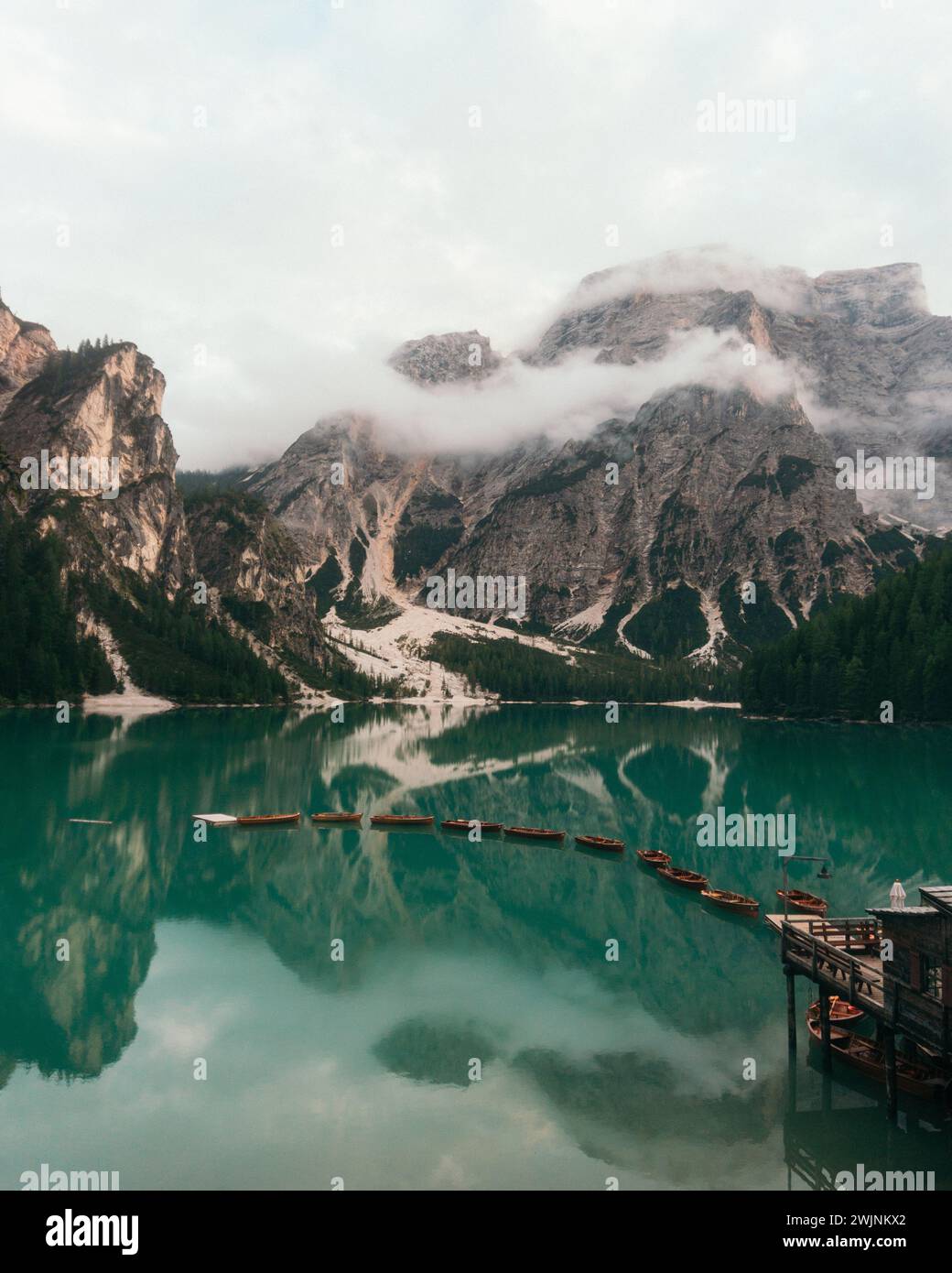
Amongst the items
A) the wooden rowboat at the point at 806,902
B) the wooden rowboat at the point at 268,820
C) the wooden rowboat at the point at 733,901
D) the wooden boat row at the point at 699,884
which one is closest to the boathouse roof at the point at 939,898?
the wooden rowboat at the point at 806,902

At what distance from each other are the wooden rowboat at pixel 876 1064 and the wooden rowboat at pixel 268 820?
186 feet

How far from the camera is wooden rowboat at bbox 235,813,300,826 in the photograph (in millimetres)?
79150

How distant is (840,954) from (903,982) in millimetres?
3268

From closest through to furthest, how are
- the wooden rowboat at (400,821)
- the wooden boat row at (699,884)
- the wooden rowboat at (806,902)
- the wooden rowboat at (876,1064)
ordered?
the wooden rowboat at (876,1064), the wooden rowboat at (806,902), the wooden boat row at (699,884), the wooden rowboat at (400,821)

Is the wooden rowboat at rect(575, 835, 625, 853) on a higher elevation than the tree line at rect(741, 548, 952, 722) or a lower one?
lower

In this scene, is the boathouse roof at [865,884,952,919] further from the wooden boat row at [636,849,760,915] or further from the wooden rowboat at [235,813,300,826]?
the wooden rowboat at [235,813,300,826]

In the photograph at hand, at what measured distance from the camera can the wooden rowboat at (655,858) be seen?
6400 centimetres

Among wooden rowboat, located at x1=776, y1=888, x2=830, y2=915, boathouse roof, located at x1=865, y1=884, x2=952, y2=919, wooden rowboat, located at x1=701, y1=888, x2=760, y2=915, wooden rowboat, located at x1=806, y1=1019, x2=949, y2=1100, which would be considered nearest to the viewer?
boathouse roof, located at x1=865, y1=884, x2=952, y2=919

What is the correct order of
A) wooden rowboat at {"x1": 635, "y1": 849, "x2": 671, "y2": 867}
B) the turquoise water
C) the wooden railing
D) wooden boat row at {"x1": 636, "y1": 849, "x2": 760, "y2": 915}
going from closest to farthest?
the turquoise water → the wooden railing → wooden boat row at {"x1": 636, "y1": 849, "x2": 760, "y2": 915} → wooden rowboat at {"x1": 635, "y1": 849, "x2": 671, "y2": 867}

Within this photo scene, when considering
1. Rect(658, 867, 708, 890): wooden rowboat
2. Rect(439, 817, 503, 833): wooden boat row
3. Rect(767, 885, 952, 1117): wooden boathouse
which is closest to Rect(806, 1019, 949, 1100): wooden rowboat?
Rect(767, 885, 952, 1117): wooden boathouse

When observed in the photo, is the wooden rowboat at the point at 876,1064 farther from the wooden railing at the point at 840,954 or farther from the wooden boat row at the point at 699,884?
the wooden boat row at the point at 699,884

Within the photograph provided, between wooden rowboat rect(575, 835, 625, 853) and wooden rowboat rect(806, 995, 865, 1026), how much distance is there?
3686 centimetres

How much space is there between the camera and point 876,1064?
29.4 metres
